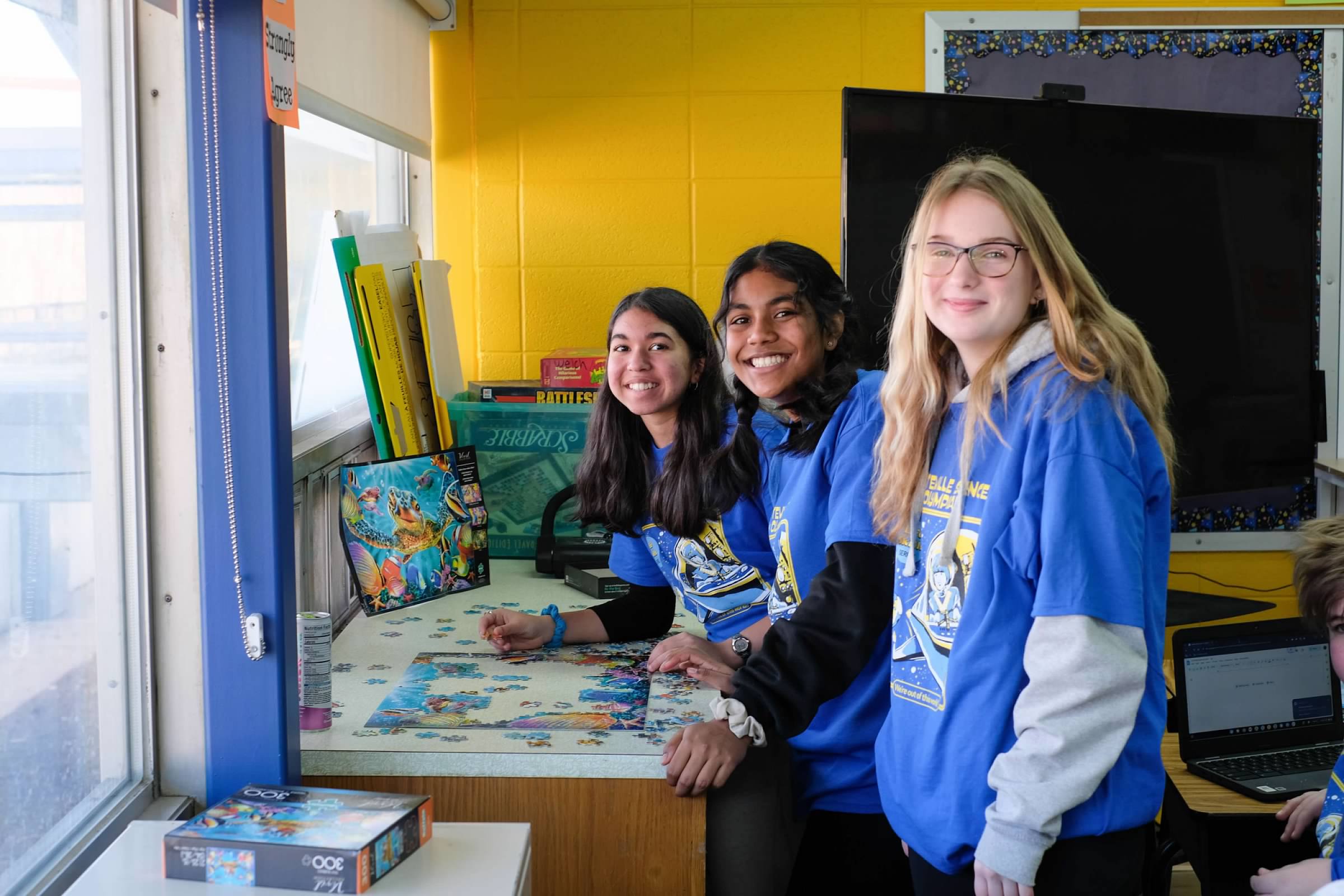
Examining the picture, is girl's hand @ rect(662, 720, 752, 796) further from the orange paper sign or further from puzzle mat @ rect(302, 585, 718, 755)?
the orange paper sign

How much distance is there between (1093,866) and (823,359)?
84cm

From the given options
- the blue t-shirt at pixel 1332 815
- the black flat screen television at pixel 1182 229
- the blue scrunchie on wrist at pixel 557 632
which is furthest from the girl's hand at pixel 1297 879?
the black flat screen television at pixel 1182 229

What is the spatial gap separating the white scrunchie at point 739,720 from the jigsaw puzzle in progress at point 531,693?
0.11 meters

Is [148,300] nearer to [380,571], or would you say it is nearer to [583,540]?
[380,571]

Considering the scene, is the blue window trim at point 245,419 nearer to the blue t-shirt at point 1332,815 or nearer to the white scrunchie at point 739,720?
the white scrunchie at point 739,720

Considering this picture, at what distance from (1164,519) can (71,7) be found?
1.31m

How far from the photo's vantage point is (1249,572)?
3410 millimetres

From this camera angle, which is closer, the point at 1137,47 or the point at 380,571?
the point at 380,571

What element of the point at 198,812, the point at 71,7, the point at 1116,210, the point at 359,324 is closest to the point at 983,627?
the point at 198,812

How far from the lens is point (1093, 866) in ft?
4.16

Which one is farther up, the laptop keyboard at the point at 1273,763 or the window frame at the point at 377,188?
the window frame at the point at 377,188

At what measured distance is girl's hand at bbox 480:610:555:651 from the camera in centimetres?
200

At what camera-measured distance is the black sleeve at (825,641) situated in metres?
1.60

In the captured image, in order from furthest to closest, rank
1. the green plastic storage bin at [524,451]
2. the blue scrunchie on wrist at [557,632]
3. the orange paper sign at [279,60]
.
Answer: the green plastic storage bin at [524,451] → the blue scrunchie on wrist at [557,632] → the orange paper sign at [279,60]
